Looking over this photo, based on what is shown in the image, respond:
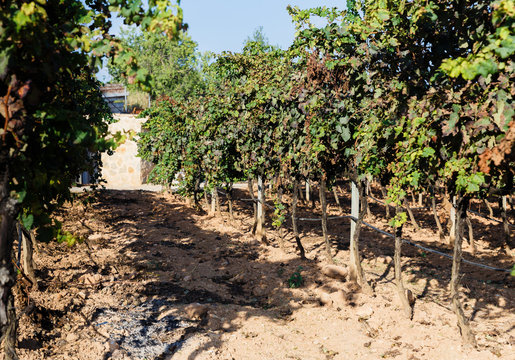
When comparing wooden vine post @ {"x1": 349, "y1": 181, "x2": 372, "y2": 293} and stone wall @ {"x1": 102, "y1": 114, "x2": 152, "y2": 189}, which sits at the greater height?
stone wall @ {"x1": 102, "y1": 114, "x2": 152, "y2": 189}

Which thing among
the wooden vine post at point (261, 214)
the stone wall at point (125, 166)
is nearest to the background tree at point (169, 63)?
the stone wall at point (125, 166)

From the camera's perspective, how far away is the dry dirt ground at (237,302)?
4.95 m

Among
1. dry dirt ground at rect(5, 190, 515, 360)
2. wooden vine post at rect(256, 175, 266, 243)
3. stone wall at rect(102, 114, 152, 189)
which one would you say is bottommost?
dry dirt ground at rect(5, 190, 515, 360)

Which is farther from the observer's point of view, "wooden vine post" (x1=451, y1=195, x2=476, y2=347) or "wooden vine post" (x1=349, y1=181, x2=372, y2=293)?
"wooden vine post" (x1=349, y1=181, x2=372, y2=293)

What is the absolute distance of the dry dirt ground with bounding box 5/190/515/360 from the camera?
4.95 metres

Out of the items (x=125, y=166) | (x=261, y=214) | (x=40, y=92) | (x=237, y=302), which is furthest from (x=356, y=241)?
(x=125, y=166)

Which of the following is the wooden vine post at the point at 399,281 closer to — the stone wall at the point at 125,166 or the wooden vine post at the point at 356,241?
the wooden vine post at the point at 356,241

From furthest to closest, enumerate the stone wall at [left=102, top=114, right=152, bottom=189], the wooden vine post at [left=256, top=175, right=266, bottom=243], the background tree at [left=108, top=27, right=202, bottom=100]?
the background tree at [left=108, top=27, right=202, bottom=100] < the stone wall at [left=102, top=114, right=152, bottom=189] < the wooden vine post at [left=256, top=175, right=266, bottom=243]

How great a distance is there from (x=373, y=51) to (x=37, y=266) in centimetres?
631

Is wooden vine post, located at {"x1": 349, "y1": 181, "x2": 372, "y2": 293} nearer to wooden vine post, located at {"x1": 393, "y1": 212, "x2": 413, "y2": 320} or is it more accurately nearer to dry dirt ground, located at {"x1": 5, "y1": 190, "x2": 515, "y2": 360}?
dry dirt ground, located at {"x1": 5, "y1": 190, "x2": 515, "y2": 360}

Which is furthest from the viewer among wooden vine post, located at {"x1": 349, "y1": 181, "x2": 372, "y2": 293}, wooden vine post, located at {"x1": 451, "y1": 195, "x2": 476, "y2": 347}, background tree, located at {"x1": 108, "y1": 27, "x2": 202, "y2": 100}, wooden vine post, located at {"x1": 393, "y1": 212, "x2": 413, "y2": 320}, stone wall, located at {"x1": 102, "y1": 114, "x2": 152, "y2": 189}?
background tree, located at {"x1": 108, "y1": 27, "x2": 202, "y2": 100}

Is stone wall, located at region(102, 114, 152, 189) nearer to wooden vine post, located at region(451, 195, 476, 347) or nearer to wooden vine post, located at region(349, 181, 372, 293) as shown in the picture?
wooden vine post, located at region(349, 181, 372, 293)

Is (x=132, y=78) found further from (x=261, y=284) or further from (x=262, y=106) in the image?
(x=262, y=106)

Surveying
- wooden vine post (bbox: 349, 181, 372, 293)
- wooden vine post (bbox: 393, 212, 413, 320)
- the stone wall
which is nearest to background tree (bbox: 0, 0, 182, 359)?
wooden vine post (bbox: 393, 212, 413, 320)
